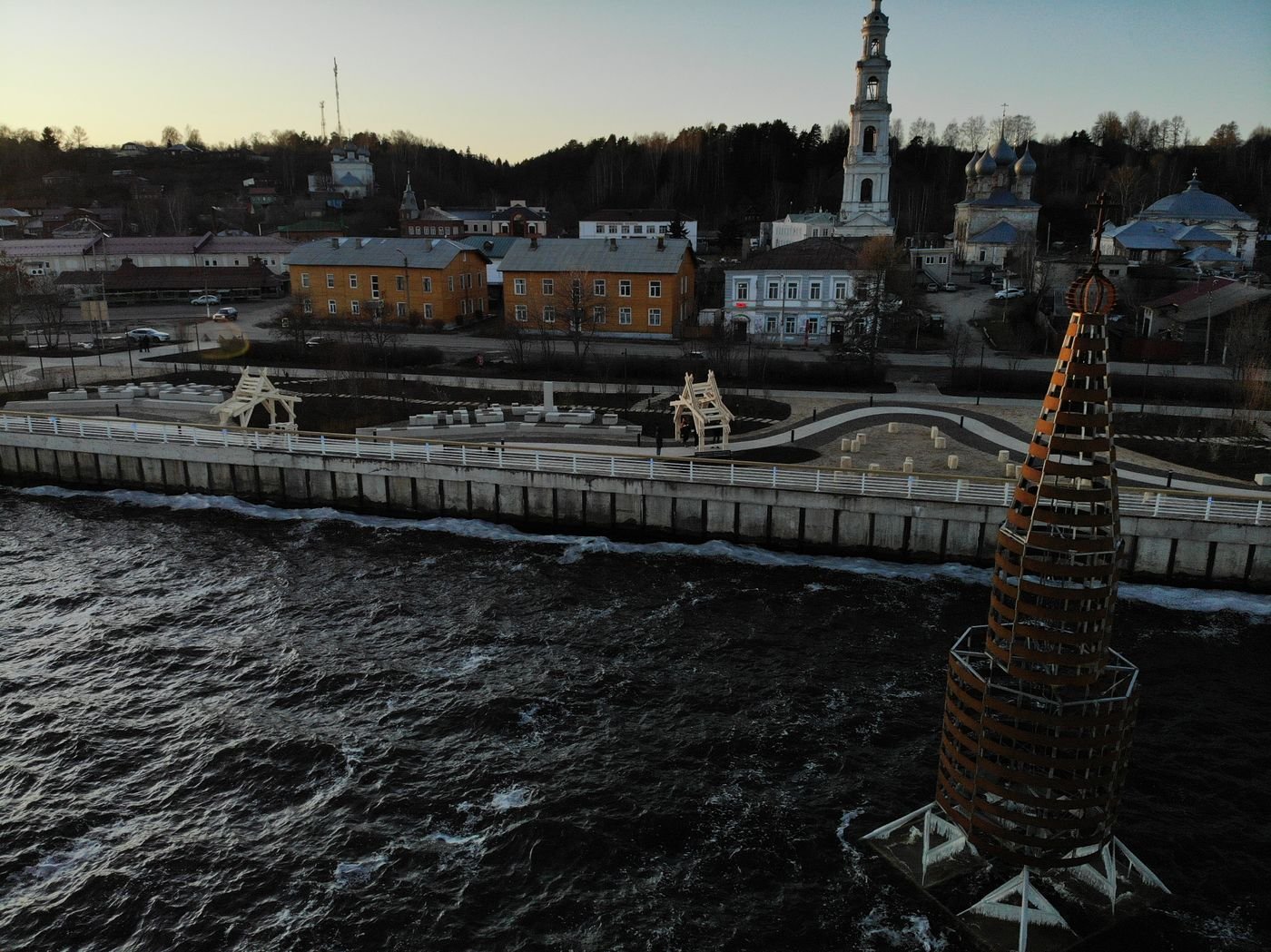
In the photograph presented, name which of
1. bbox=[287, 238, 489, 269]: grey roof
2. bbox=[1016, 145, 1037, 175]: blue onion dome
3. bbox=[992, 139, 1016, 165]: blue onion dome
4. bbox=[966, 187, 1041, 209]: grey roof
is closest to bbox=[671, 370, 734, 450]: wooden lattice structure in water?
bbox=[287, 238, 489, 269]: grey roof

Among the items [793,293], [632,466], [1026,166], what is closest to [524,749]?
[632,466]

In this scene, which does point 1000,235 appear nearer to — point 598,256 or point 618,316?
point 598,256

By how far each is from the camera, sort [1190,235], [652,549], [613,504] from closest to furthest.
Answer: [652,549]
[613,504]
[1190,235]

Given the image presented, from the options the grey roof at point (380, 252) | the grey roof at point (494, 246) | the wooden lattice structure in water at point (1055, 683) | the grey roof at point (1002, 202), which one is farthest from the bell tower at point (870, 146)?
the wooden lattice structure in water at point (1055, 683)

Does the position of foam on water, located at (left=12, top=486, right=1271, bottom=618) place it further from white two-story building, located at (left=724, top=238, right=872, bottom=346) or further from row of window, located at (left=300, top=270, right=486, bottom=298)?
row of window, located at (left=300, top=270, right=486, bottom=298)

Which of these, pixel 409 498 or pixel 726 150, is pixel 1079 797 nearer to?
pixel 409 498

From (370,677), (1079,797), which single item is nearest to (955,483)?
(1079,797)

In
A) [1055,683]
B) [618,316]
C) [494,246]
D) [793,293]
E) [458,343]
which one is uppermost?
[494,246]
